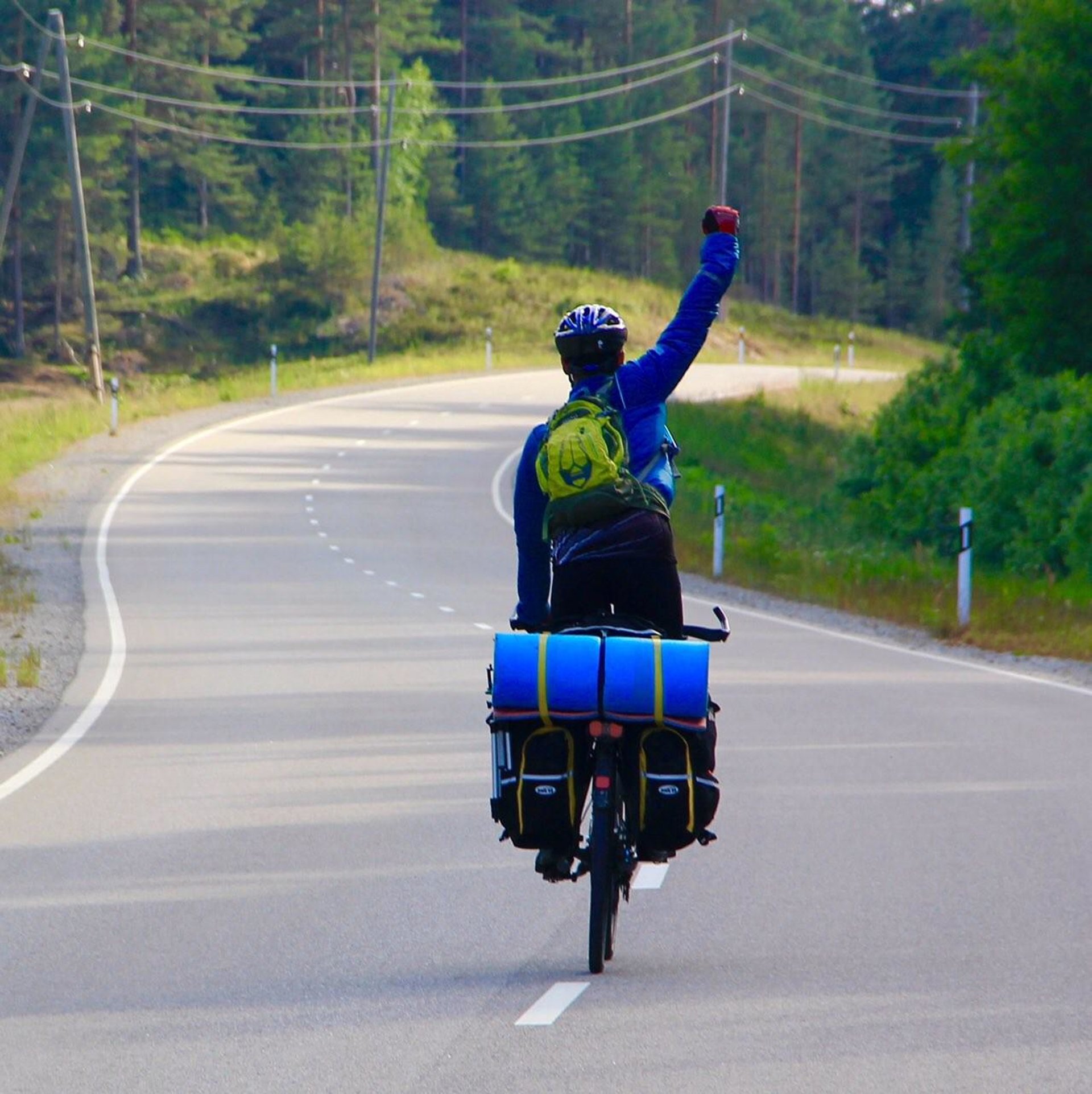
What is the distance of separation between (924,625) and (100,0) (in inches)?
2843

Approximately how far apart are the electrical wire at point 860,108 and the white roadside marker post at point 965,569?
270ft

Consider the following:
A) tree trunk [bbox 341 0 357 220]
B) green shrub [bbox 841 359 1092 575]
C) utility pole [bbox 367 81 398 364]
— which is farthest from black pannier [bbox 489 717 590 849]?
tree trunk [bbox 341 0 357 220]

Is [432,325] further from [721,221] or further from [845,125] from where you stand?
[721,221]

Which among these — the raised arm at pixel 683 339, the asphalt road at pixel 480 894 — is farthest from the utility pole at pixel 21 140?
the raised arm at pixel 683 339

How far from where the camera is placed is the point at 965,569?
58.8 ft

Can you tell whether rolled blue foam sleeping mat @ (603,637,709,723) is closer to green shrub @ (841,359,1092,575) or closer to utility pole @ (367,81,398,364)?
green shrub @ (841,359,1092,575)

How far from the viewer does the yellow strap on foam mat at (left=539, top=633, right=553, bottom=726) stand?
6113 millimetres

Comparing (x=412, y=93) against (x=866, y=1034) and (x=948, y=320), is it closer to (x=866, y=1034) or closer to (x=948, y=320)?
(x=948, y=320)

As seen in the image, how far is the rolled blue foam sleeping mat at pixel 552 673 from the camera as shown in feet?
20.0

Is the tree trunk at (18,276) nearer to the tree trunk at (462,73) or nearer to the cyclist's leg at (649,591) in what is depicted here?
the tree trunk at (462,73)

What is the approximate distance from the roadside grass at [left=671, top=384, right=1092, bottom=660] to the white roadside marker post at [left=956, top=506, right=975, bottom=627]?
14 centimetres

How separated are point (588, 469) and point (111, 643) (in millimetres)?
10852

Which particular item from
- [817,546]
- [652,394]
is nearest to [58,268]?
[817,546]

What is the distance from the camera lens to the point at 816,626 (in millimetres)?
18562
